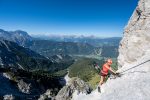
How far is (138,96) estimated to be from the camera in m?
27.4

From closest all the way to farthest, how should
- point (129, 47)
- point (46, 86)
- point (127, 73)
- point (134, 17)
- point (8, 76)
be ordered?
point (127, 73), point (129, 47), point (134, 17), point (8, 76), point (46, 86)

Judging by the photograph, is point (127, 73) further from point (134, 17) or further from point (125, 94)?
point (134, 17)

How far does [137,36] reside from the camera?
68.2 m

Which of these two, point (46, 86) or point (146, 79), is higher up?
point (146, 79)

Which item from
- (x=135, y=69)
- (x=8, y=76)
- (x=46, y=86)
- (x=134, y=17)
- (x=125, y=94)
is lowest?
(x=46, y=86)

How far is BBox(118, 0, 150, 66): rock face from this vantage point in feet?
202

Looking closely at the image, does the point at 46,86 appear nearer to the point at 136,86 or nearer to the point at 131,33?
the point at 131,33

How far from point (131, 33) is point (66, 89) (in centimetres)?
4357

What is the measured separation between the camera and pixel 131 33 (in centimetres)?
7581

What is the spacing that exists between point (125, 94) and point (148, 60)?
8.47 m

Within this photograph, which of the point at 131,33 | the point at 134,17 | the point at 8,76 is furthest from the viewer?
the point at 8,76

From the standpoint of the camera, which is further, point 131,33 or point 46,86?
point 46,86

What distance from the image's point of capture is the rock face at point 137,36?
61.4 m

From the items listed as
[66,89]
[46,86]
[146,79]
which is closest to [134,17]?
[66,89]
